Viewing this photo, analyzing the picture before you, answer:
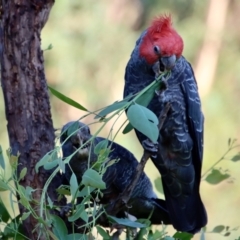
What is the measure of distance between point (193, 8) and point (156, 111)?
2565mm

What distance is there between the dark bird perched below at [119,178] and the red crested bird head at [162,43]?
300mm

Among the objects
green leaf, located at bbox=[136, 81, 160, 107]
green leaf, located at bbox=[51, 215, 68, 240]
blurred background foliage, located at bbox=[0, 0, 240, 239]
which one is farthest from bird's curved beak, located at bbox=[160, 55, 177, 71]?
blurred background foliage, located at bbox=[0, 0, 240, 239]

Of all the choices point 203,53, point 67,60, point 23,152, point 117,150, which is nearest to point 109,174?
point 117,150

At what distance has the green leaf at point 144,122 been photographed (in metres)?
1.17

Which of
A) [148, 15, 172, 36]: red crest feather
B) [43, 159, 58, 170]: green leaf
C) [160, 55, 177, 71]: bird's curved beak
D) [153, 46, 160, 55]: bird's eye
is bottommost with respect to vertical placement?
[43, 159, 58, 170]: green leaf

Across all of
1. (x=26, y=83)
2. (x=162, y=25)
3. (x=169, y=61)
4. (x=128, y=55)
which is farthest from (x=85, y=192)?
(x=128, y=55)

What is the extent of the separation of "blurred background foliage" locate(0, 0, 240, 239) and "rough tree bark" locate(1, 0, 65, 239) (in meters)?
2.18

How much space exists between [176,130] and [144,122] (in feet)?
2.58

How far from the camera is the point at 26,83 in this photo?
1.56 meters

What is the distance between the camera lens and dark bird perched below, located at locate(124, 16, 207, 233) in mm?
1821

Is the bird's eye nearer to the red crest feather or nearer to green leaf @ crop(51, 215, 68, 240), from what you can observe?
the red crest feather

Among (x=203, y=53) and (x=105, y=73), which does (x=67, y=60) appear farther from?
(x=203, y=53)

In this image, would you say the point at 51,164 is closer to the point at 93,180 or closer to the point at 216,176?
the point at 93,180

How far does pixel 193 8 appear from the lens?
4250 millimetres
